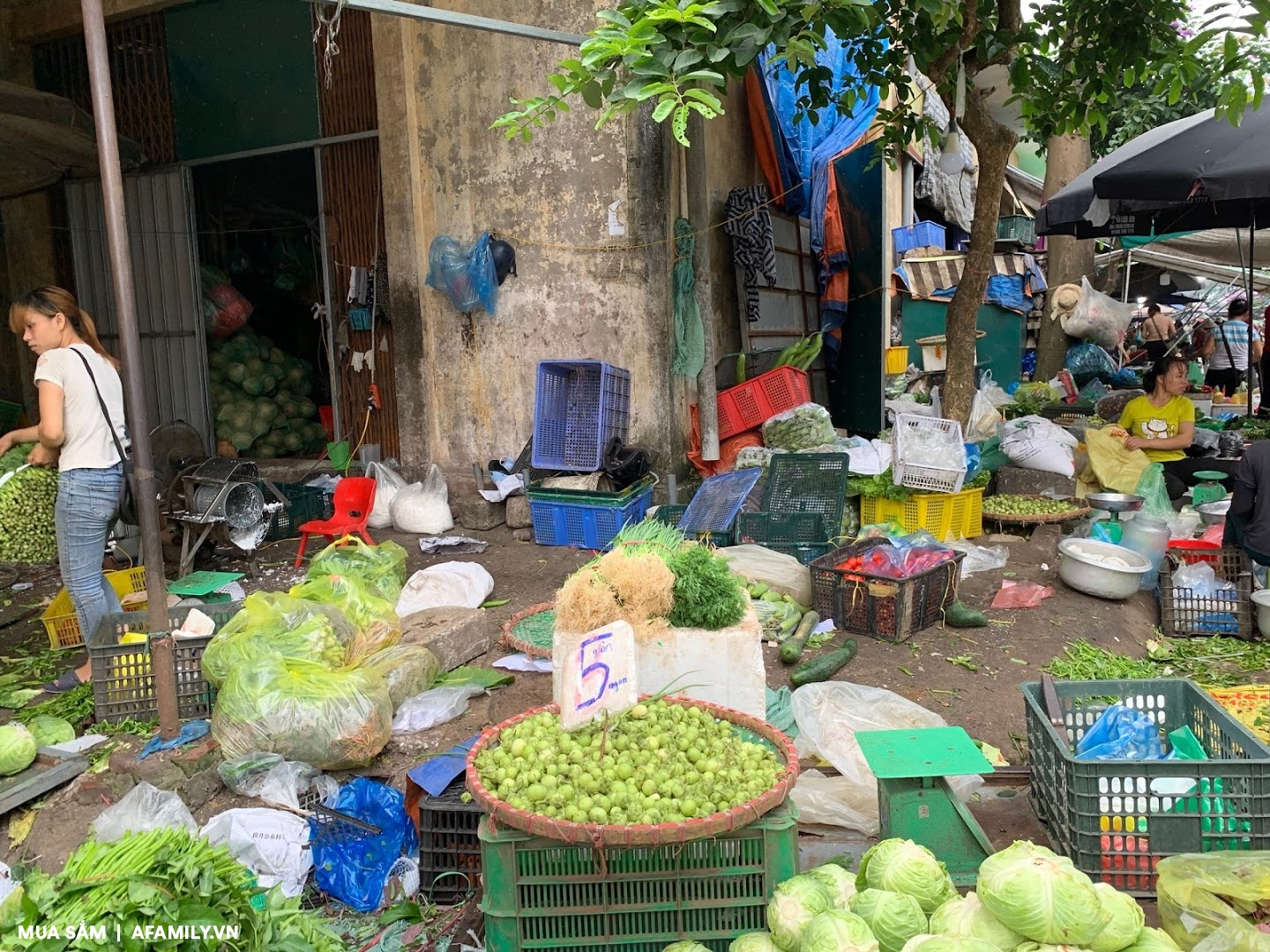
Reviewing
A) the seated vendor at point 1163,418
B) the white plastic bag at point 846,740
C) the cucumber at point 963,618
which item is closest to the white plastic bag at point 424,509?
the cucumber at point 963,618

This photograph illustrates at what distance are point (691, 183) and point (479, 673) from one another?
515 cm

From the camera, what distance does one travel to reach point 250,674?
3.90 metres

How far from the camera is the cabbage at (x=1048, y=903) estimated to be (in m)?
1.89

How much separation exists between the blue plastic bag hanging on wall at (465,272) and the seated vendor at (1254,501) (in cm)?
589

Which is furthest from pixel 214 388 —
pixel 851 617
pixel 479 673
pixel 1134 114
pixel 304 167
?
pixel 1134 114

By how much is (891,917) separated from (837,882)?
0.22m

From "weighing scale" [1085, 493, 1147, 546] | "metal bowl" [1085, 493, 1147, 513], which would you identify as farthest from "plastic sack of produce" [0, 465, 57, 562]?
"metal bowl" [1085, 493, 1147, 513]

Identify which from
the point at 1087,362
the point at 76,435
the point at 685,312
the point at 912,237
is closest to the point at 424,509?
the point at 685,312

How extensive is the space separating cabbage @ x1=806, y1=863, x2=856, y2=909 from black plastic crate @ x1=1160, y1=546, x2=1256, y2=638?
426 cm

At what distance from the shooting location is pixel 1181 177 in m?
6.50

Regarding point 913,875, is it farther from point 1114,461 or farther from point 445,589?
point 1114,461

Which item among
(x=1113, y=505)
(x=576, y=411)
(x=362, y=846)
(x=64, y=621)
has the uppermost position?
(x=576, y=411)

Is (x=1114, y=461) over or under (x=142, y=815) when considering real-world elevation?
over

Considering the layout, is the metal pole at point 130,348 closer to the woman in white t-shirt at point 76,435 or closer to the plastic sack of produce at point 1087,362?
the woman in white t-shirt at point 76,435
